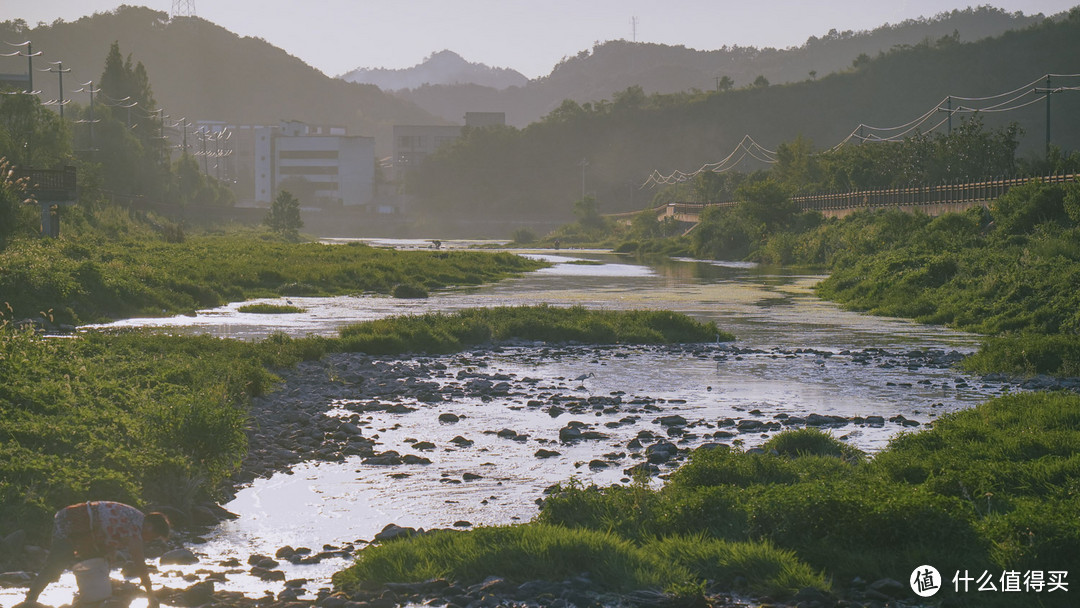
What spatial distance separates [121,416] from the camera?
15.2 metres

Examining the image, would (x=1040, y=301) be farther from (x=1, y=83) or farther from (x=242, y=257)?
(x=1, y=83)

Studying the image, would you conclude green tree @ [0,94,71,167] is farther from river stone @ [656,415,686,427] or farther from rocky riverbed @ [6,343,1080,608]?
river stone @ [656,415,686,427]

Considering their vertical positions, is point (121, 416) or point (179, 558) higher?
point (121, 416)

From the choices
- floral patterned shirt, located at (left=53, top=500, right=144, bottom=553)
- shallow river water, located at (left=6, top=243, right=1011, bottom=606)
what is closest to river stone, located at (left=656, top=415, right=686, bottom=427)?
shallow river water, located at (left=6, top=243, right=1011, bottom=606)

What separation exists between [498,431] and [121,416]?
6.37 metres

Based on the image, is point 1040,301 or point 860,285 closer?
point 1040,301

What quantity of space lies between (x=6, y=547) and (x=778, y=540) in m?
8.14

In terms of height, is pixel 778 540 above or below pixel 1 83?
below

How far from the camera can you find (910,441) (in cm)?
1507

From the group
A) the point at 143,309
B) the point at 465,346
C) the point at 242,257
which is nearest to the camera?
the point at 465,346

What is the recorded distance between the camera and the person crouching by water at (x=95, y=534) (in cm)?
846

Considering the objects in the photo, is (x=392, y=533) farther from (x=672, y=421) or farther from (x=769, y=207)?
(x=769, y=207)

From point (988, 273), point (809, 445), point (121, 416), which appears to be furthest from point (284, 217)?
point (809, 445)

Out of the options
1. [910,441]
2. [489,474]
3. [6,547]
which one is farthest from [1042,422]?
[6,547]
